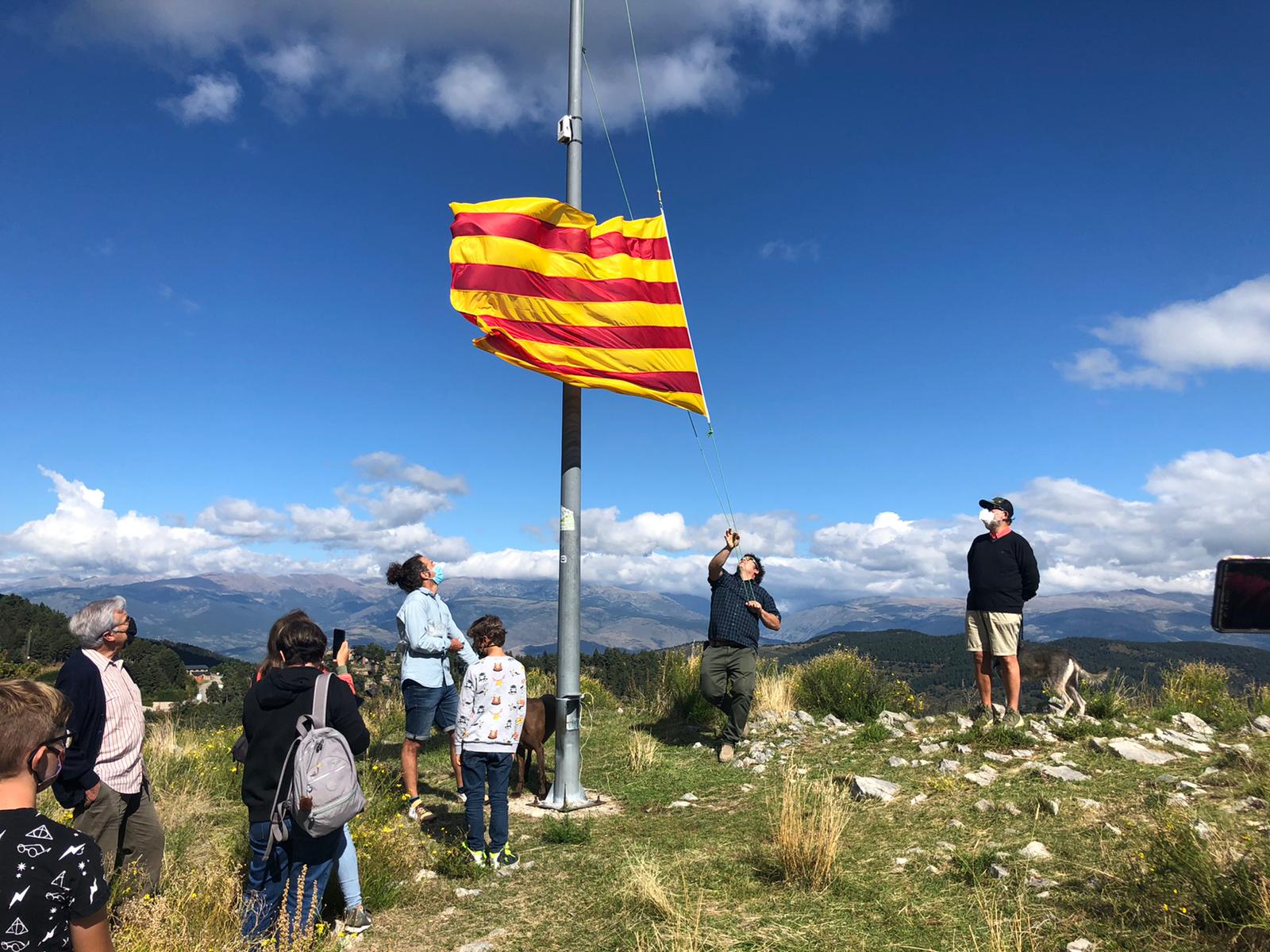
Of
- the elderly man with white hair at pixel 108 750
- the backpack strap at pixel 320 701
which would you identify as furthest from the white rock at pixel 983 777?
the elderly man with white hair at pixel 108 750

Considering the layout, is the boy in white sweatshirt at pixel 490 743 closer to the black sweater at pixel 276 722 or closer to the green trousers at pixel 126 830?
the black sweater at pixel 276 722

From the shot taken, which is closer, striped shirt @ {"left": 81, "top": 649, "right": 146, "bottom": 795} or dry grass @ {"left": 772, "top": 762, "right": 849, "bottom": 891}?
striped shirt @ {"left": 81, "top": 649, "right": 146, "bottom": 795}

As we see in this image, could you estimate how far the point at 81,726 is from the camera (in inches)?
173

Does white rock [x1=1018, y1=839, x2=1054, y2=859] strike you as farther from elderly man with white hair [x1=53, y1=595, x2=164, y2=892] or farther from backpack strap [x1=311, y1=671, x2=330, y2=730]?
elderly man with white hair [x1=53, y1=595, x2=164, y2=892]

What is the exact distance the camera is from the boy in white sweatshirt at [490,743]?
5902 mm

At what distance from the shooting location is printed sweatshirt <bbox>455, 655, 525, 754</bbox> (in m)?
5.95

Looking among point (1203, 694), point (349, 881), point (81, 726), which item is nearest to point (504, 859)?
point (349, 881)

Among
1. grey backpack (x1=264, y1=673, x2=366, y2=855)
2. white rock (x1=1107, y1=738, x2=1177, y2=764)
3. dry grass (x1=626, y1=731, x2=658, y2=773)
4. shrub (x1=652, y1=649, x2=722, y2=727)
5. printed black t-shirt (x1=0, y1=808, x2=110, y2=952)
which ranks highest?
printed black t-shirt (x1=0, y1=808, x2=110, y2=952)

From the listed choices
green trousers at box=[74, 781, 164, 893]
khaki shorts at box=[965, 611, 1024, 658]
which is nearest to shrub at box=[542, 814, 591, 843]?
green trousers at box=[74, 781, 164, 893]

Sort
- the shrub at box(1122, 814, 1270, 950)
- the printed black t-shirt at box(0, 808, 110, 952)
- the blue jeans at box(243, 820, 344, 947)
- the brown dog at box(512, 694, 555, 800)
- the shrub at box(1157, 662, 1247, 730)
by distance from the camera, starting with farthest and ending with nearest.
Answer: the shrub at box(1157, 662, 1247, 730), the brown dog at box(512, 694, 555, 800), the blue jeans at box(243, 820, 344, 947), the shrub at box(1122, 814, 1270, 950), the printed black t-shirt at box(0, 808, 110, 952)

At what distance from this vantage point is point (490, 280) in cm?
840

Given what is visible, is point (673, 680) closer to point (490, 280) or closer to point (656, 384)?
point (656, 384)

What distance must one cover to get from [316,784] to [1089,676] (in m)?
10.5

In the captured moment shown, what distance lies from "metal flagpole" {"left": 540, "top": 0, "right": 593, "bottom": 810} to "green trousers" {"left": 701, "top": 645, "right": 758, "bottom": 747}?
1.96m
